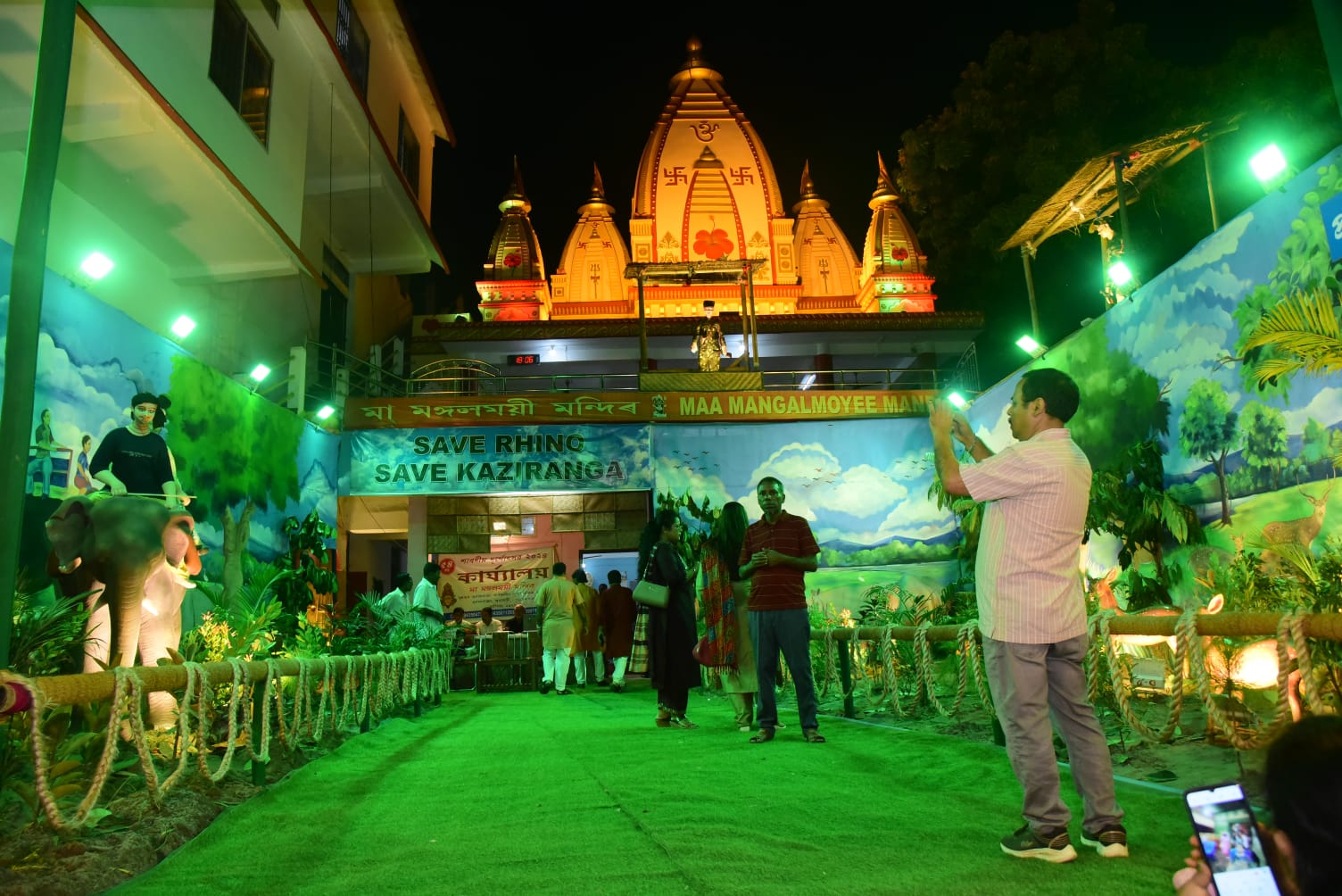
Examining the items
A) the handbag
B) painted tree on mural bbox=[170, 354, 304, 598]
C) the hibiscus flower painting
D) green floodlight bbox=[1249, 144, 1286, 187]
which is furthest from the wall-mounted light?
the hibiscus flower painting

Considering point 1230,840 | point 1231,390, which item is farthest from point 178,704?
point 1231,390

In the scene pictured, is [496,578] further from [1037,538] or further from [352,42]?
[1037,538]

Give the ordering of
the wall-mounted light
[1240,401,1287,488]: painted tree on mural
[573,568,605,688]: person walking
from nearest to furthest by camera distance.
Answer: [1240,401,1287,488]: painted tree on mural, the wall-mounted light, [573,568,605,688]: person walking

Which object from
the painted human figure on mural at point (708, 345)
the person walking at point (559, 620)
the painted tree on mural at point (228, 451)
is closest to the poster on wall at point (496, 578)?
the painted tree on mural at point (228, 451)

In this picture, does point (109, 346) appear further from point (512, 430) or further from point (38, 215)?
point (512, 430)

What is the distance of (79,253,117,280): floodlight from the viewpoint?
8.89m

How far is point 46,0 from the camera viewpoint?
3.52 metres

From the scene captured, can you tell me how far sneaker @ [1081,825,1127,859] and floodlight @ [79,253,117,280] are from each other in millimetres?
9556

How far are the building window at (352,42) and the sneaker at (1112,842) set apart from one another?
14.3m

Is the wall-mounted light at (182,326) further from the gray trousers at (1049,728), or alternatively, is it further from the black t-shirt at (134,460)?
the gray trousers at (1049,728)

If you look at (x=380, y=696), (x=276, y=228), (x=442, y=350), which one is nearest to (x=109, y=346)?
(x=276, y=228)

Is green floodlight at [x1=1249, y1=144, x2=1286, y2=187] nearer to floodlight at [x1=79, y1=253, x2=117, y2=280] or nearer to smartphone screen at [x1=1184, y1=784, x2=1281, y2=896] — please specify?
smartphone screen at [x1=1184, y1=784, x2=1281, y2=896]

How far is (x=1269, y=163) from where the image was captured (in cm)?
778

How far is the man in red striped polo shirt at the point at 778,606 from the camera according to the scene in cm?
557
